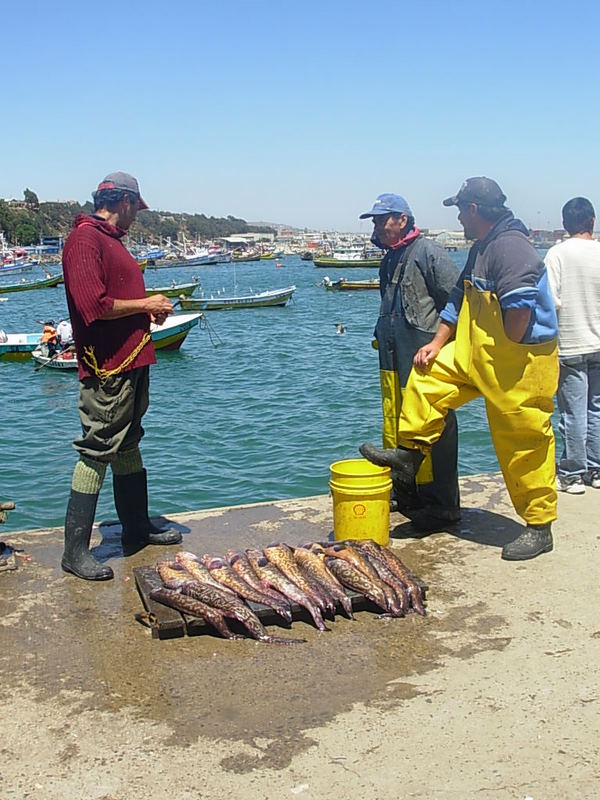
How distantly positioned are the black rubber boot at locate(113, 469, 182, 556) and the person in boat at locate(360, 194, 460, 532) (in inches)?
60.7

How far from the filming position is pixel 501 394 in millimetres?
4871

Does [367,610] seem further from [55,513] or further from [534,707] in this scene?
[55,513]

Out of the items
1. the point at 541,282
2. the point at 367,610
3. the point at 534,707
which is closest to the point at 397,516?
the point at 367,610

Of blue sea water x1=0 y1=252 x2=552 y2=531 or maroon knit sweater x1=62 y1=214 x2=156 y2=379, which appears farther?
blue sea water x1=0 y1=252 x2=552 y2=531

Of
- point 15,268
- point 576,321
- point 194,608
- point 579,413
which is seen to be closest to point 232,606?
point 194,608

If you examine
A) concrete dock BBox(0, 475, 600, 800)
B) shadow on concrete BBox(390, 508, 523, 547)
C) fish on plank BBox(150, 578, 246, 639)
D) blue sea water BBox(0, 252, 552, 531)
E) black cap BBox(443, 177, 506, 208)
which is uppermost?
black cap BBox(443, 177, 506, 208)

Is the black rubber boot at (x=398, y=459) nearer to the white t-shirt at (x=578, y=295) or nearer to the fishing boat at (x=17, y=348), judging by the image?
the white t-shirt at (x=578, y=295)

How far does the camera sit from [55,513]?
11.1m

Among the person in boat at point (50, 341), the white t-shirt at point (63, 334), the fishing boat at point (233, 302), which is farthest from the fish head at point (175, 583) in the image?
the fishing boat at point (233, 302)

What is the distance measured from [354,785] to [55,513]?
871cm

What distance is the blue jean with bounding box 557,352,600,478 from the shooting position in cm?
650

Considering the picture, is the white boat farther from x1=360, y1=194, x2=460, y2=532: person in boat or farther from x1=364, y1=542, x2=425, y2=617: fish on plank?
x1=364, y1=542, x2=425, y2=617: fish on plank

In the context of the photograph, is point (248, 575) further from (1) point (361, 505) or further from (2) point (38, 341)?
(2) point (38, 341)

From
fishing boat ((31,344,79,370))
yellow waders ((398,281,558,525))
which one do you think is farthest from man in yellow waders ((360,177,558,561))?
fishing boat ((31,344,79,370))
